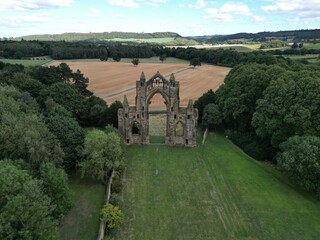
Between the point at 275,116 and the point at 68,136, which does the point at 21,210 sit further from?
the point at 275,116

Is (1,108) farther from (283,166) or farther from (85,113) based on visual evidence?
(283,166)

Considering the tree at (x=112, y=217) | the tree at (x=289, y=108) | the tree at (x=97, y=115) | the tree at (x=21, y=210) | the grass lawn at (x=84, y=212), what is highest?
the tree at (x=289, y=108)

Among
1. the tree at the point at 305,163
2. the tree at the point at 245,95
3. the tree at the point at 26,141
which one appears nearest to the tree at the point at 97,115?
the tree at the point at 245,95

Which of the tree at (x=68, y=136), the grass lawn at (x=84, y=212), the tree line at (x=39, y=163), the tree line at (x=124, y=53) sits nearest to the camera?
the tree line at (x=39, y=163)

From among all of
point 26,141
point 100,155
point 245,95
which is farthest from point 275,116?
point 26,141

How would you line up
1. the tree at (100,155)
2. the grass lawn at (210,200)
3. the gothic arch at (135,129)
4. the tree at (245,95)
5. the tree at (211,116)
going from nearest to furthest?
the grass lawn at (210,200)
the tree at (100,155)
the gothic arch at (135,129)
the tree at (245,95)
the tree at (211,116)

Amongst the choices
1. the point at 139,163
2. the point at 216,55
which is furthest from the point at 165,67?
the point at 139,163

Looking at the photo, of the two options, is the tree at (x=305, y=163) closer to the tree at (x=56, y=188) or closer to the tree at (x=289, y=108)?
the tree at (x=289, y=108)
